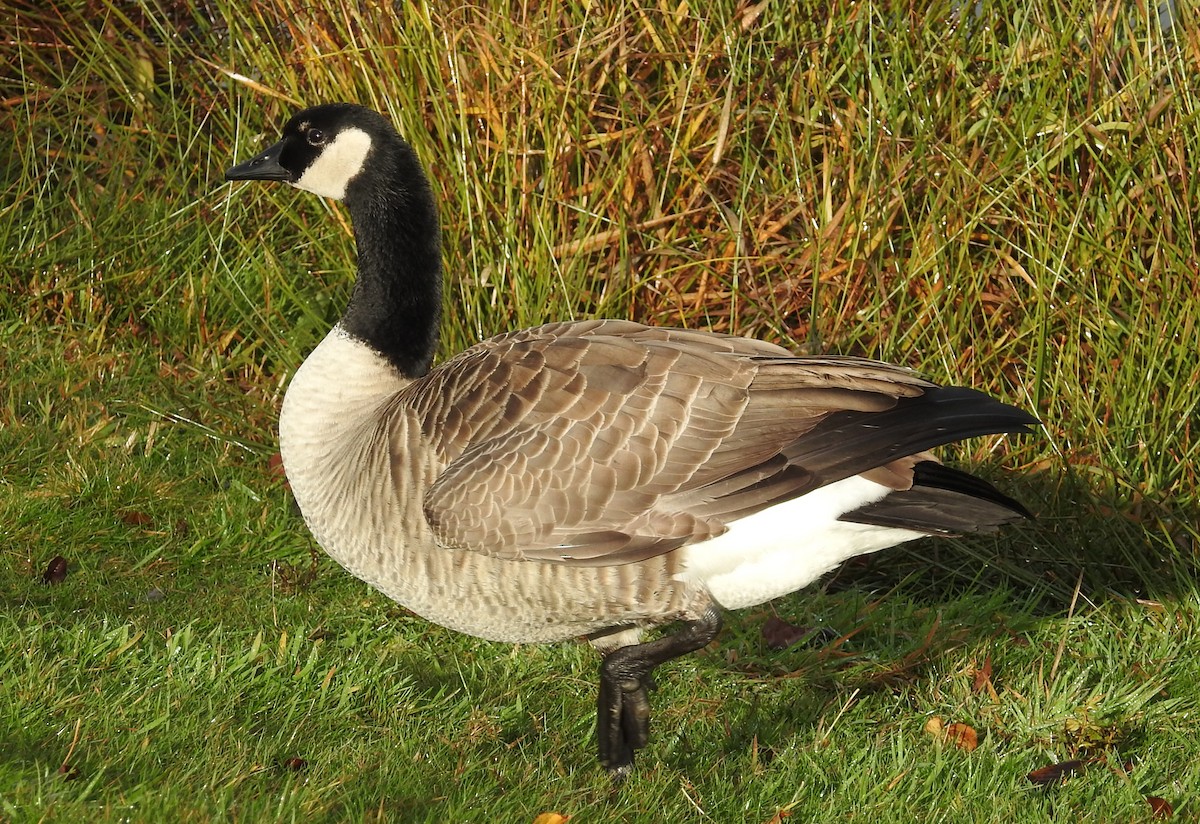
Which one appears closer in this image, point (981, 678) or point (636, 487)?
point (636, 487)

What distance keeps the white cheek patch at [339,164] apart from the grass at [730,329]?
2.83 ft

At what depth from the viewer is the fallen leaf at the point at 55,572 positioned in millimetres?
4602

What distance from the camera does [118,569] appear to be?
4766 millimetres

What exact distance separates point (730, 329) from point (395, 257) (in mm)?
1514

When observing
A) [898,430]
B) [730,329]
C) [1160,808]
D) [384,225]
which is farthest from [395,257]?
[1160,808]

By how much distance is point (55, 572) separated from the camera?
4.62 m

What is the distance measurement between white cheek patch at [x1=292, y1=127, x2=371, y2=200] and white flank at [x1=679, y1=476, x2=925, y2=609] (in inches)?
68.8

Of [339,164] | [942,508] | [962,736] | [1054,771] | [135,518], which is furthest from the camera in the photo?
[135,518]

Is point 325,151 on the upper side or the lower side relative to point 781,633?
upper

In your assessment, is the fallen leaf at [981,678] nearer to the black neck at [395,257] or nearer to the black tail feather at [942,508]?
the black tail feather at [942,508]

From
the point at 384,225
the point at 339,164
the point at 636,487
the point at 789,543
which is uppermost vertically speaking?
the point at 339,164

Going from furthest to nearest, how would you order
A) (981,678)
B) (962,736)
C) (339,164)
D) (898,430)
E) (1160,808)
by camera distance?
(339,164) < (981,678) < (962,736) < (1160,808) < (898,430)

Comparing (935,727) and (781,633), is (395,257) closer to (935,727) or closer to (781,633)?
(781,633)

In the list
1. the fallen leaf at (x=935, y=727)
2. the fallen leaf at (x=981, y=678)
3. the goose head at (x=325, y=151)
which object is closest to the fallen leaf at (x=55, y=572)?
the goose head at (x=325, y=151)
